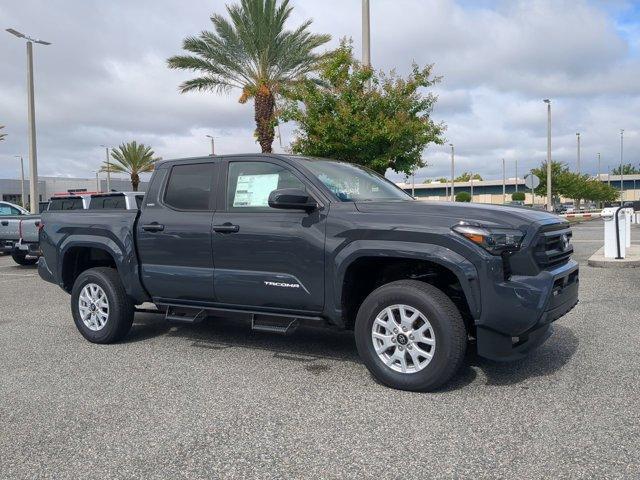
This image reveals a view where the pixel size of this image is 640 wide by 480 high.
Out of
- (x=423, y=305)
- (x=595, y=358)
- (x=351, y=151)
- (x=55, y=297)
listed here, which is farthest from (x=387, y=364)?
(x=351, y=151)

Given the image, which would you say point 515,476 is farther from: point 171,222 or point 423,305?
point 171,222

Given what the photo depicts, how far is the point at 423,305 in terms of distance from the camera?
4.40m

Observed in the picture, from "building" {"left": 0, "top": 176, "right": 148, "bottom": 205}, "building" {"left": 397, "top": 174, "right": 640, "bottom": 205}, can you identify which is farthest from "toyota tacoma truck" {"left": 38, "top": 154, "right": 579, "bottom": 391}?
"building" {"left": 397, "top": 174, "right": 640, "bottom": 205}

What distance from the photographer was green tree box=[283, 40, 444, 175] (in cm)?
1630

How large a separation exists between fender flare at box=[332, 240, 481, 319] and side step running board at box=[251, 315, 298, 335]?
0.51 meters

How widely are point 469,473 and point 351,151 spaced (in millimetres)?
14027

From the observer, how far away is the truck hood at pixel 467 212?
4363 millimetres

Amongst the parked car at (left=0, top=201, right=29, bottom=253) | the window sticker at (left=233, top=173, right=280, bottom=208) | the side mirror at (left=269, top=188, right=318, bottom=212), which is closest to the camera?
the side mirror at (left=269, top=188, right=318, bottom=212)

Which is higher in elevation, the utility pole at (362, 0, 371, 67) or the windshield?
the utility pole at (362, 0, 371, 67)

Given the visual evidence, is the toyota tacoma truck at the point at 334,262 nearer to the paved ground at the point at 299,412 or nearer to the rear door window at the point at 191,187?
the rear door window at the point at 191,187

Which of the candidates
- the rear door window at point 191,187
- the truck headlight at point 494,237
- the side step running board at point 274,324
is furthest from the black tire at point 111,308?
the truck headlight at point 494,237

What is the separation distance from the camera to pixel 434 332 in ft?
14.4

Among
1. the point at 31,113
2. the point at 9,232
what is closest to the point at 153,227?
the point at 9,232

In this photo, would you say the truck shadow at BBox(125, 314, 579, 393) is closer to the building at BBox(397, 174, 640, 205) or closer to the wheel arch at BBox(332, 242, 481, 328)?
the wheel arch at BBox(332, 242, 481, 328)
